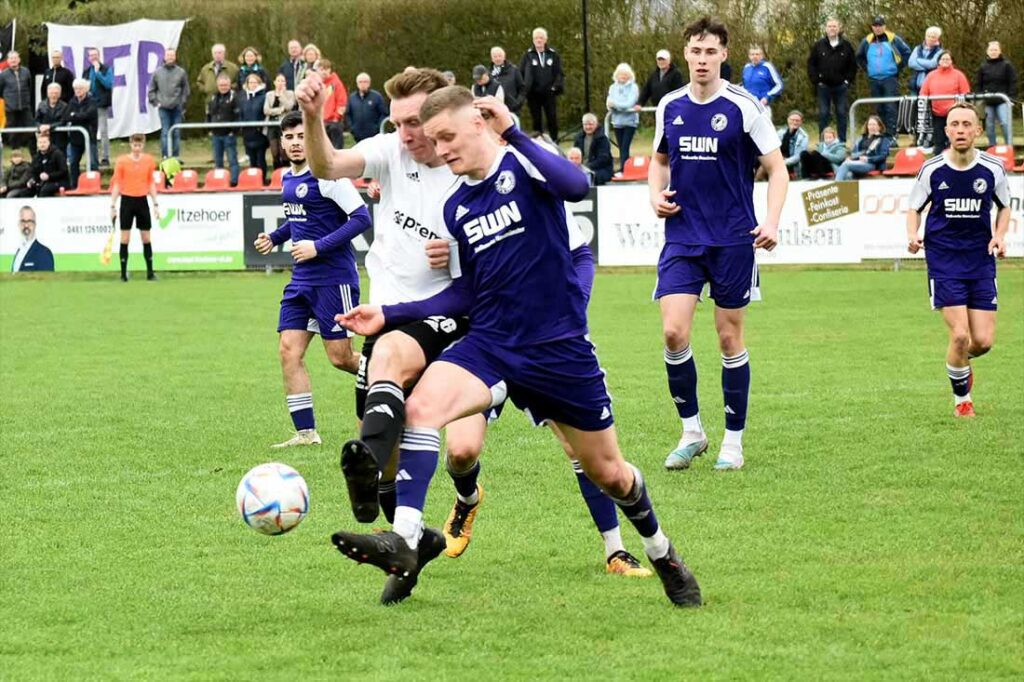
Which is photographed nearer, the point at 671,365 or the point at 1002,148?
the point at 671,365

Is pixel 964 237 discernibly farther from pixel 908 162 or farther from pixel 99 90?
pixel 99 90

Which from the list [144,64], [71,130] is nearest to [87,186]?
[71,130]

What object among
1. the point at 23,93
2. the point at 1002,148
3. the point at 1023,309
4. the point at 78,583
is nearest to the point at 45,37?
the point at 23,93

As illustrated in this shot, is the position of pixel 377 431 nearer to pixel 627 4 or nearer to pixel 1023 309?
pixel 1023 309

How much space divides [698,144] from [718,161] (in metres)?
0.15

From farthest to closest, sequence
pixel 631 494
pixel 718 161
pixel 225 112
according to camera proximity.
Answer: pixel 225 112, pixel 718 161, pixel 631 494

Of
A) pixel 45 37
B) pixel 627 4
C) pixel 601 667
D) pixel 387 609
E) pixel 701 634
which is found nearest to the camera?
pixel 601 667

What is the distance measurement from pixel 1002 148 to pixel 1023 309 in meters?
6.19

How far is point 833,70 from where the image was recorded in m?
24.4

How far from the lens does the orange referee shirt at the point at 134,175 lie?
2278cm

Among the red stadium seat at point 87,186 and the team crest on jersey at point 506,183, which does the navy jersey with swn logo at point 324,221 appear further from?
the red stadium seat at point 87,186

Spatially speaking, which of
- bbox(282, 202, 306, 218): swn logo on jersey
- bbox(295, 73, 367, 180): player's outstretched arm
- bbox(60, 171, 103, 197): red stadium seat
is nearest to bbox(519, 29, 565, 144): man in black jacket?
bbox(60, 171, 103, 197): red stadium seat

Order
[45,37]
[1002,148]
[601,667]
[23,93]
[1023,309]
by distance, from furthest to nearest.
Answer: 1. [45,37]
2. [23,93]
3. [1002,148]
4. [1023,309]
5. [601,667]

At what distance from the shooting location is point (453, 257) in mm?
5934
